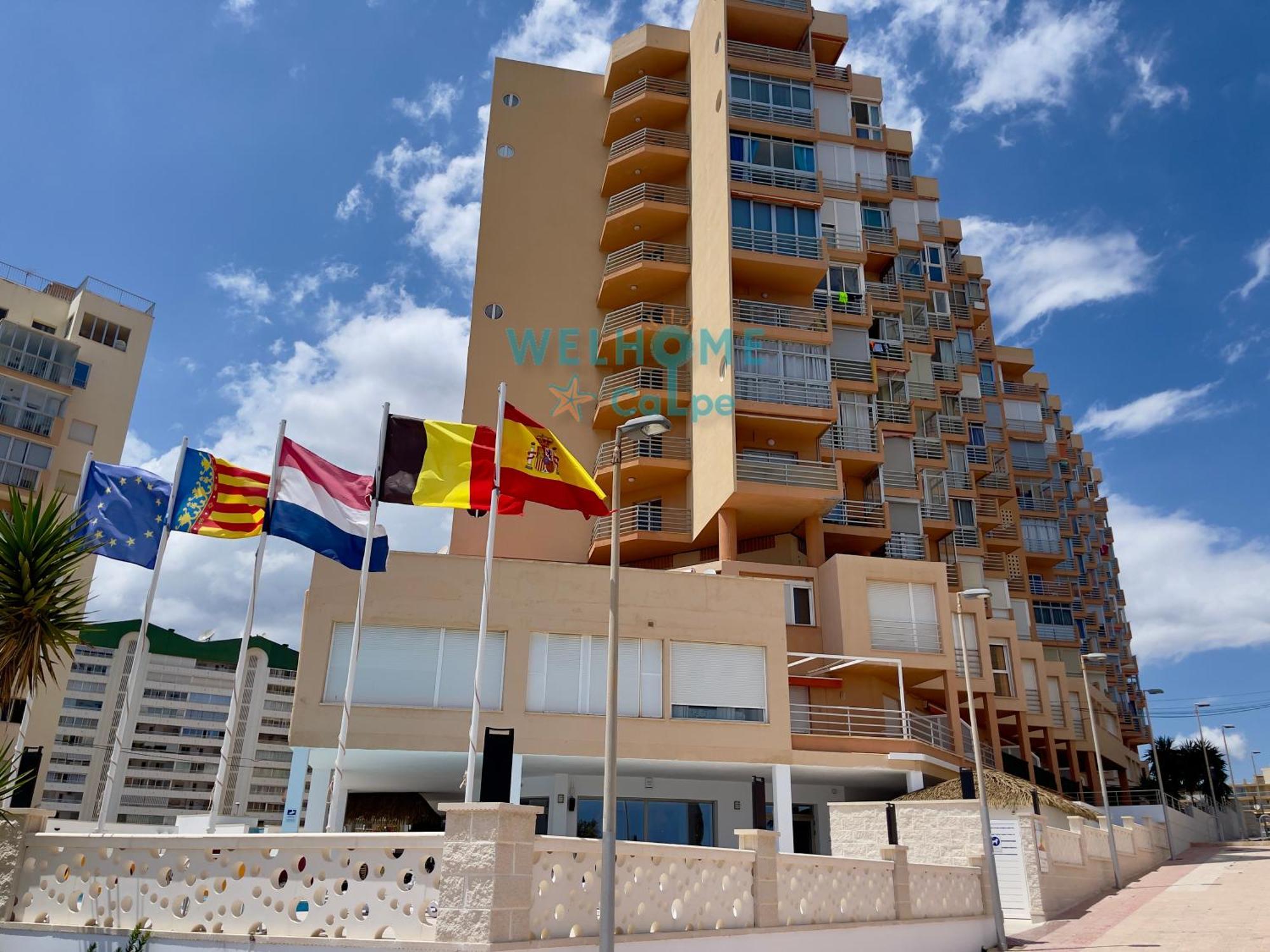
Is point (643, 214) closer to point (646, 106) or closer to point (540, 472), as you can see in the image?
point (646, 106)

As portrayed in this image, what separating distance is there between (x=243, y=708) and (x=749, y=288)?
114741 mm

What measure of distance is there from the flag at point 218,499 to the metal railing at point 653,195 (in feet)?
101

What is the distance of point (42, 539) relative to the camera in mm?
16594

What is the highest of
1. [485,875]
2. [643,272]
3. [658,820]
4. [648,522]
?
[643,272]

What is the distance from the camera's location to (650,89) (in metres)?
49.3

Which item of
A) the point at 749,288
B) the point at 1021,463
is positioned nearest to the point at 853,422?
the point at 749,288

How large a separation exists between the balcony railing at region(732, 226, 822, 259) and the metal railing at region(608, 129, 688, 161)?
28.8ft

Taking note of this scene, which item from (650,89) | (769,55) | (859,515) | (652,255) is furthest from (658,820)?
(650,89)

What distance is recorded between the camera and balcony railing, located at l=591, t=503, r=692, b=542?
42.0 metres

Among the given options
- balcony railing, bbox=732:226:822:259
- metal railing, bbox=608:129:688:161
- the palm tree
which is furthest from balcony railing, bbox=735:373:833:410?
the palm tree

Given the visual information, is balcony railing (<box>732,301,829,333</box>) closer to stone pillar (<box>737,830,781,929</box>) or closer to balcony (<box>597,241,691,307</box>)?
balcony (<box>597,241,691,307</box>)

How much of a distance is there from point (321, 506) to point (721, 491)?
2079cm

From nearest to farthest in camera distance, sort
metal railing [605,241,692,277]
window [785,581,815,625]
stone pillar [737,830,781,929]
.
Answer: stone pillar [737,830,781,929] → window [785,581,815,625] → metal railing [605,241,692,277]

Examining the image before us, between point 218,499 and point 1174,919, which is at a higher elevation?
point 218,499
